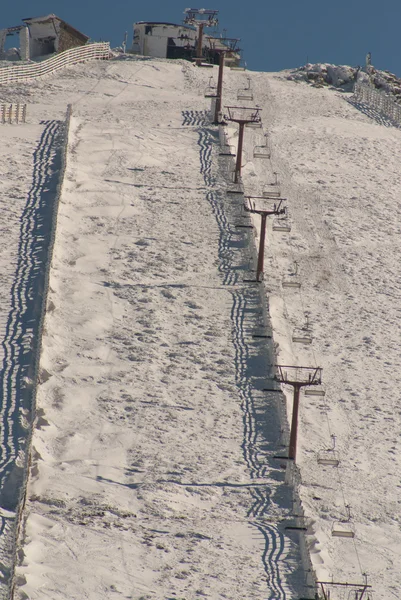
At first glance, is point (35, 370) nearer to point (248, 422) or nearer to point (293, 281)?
point (248, 422)

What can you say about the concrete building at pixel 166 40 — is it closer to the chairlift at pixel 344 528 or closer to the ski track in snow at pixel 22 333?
the ski track in snow at pixel 22 333

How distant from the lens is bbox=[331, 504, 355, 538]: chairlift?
957 inches

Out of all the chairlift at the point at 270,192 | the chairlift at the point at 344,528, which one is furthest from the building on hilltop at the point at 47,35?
the chairlift at the point at 344,528

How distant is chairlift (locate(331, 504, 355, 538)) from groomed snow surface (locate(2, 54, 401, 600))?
65mm

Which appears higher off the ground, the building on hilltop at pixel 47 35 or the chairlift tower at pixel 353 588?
the building on hilltop at pixel 47 35

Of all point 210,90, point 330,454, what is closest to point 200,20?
point 210,90

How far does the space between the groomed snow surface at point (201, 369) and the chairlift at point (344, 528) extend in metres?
0.06

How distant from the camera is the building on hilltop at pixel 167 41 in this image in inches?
2443

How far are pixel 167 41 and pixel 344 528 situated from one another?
40616mm

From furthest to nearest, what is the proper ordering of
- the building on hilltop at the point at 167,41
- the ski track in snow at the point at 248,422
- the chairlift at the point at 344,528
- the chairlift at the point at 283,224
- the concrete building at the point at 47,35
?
the building on hilltop at the point at 167,41 < the concrete building at the point at 47,35 < the chairlift at the point at 283,224 < the chairlift at the point at 344,528 < the ski track in snow at the point at 248,422

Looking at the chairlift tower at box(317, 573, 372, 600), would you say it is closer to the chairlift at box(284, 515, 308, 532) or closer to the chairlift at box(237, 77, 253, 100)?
the chairlift at box(284, 515, 308, 532)

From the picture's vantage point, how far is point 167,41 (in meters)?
62.4

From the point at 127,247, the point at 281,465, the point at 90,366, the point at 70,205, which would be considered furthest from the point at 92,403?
the point at 70,205

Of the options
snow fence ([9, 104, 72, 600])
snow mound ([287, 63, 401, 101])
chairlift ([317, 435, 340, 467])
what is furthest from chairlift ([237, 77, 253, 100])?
chairlift ([317, 435, 340, 467])
